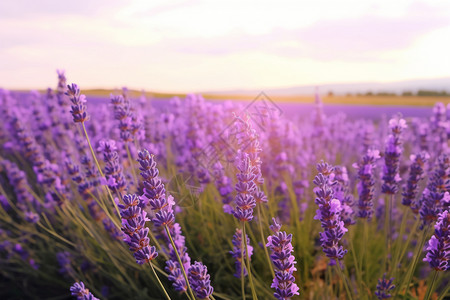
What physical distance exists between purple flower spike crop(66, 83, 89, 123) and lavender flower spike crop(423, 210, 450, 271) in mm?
1484

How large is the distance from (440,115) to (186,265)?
2700 mm

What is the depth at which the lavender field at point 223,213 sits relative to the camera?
4.12 feet

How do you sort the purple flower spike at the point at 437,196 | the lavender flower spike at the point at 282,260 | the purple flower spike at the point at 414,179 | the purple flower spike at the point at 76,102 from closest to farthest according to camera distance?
1. the lavender flower spike at the point at 282,260
2. the purple flower spike at the point at 437,196
3. the purple flower spike at the point at 76,102
4. the purple flower spike at the point at 414,179

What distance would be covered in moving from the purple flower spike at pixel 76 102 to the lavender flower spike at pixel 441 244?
58.4 inches

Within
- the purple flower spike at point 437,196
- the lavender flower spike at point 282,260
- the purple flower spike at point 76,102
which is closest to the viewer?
the lavender flower spike at point 282,260

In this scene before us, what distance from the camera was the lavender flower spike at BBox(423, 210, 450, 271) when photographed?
1.18m

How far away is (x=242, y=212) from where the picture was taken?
4.15 ft

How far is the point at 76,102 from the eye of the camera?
67.3 inches

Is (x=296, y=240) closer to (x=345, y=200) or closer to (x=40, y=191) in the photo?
(x=345, y=200)

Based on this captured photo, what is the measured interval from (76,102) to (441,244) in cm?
155

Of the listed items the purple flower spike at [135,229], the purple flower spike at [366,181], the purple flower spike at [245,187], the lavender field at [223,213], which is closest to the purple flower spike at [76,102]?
the lavender field at [223,213]

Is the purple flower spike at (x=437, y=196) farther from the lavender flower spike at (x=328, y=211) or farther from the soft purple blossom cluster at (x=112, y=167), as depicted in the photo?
the soft purple blossom cluster at (x=112, y=167)

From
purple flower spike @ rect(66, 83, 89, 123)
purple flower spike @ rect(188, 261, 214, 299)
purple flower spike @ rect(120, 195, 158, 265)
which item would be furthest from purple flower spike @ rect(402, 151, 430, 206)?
purple flower spike @ rect(66, 83, 89, 123)

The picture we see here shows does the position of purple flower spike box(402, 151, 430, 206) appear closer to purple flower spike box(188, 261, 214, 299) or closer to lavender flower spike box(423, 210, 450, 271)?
lavender flower spike box(423, 210, 450, 271)
